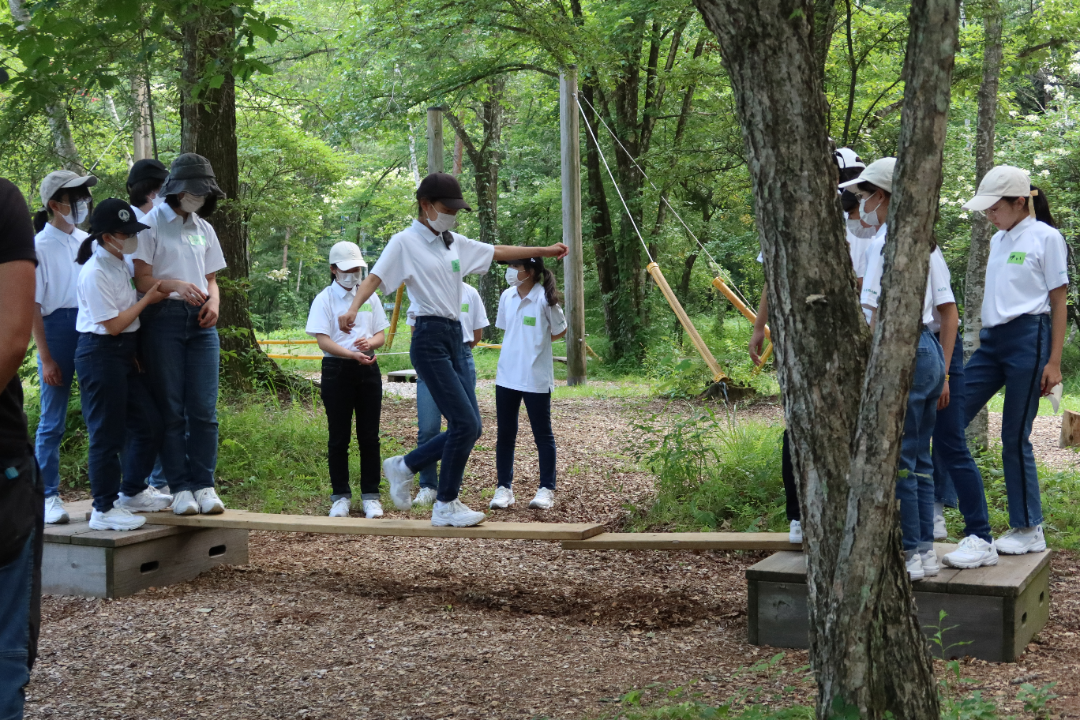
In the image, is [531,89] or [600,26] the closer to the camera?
[600,26]

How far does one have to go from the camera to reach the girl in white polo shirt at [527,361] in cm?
645

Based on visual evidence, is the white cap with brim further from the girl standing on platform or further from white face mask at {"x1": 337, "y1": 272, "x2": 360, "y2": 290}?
white face mask at {"x1": 337, "y1": 272, "x2": 360, "y2": 290}

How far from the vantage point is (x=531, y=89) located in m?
20.7

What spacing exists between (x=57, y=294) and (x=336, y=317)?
1533mm

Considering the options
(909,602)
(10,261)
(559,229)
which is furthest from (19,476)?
(559,229)

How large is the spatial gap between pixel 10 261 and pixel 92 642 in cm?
275

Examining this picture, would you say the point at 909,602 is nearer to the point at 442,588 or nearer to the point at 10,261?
the point at 10,261

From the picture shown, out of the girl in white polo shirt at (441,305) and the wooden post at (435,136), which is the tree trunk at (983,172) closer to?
the girl in white polo shirt at (441,305)

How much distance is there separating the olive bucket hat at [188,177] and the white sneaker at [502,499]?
2910 mm

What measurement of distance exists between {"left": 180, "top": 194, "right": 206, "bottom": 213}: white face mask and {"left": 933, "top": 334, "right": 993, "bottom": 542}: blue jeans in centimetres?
368

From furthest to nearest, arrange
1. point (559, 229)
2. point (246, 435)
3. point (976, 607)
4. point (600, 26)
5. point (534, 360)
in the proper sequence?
point (559, 229)
point (600, 26)
point (246, 435)
point (534, 360)
point (976, 607)

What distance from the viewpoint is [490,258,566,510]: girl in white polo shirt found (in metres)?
6.45

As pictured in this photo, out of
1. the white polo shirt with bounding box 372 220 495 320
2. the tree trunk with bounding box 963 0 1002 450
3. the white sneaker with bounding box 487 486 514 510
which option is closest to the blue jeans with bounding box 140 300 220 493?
the white polo shirt with bounding box 372 220 495 320

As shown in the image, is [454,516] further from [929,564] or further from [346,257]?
[929,564]
